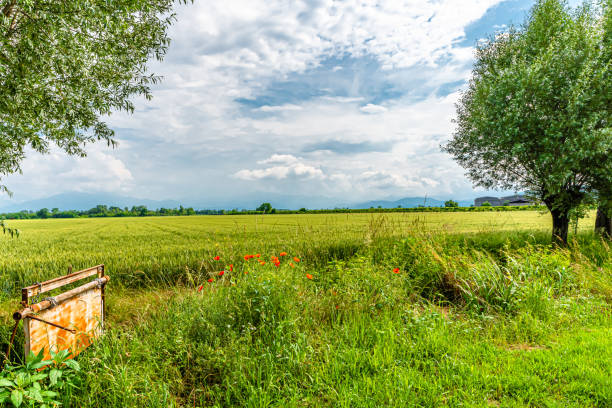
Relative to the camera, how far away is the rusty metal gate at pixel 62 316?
2814 mm

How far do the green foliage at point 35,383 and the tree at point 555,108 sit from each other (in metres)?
11.3

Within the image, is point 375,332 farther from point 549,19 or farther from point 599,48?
point 549,19

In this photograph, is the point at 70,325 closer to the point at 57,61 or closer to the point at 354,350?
the point at 354,350

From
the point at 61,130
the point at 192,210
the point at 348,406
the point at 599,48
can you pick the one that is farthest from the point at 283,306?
the point at 192,210

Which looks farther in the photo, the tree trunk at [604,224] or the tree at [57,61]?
the tree trunk at [604,224]

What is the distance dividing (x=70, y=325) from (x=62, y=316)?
0.18 metres

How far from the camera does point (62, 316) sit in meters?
3.15

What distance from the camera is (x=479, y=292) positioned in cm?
508

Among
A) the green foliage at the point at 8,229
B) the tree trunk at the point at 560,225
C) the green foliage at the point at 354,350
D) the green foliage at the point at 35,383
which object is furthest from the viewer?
the tree trunk at the point at 560,225

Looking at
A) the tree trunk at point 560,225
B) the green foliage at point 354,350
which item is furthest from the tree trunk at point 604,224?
the green foliage at point 354,350

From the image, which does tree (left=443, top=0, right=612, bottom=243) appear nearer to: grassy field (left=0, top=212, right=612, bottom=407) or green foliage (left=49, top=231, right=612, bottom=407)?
grassy field (left=0, top=212, right=612, bottom=407)

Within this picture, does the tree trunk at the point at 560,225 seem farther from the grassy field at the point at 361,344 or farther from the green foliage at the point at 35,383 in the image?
the green foliage at the point at 35,383

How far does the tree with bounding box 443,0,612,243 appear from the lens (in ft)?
27.2

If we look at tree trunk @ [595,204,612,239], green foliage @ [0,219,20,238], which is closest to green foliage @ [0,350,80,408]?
green foliage @ [0,219,20,238]
